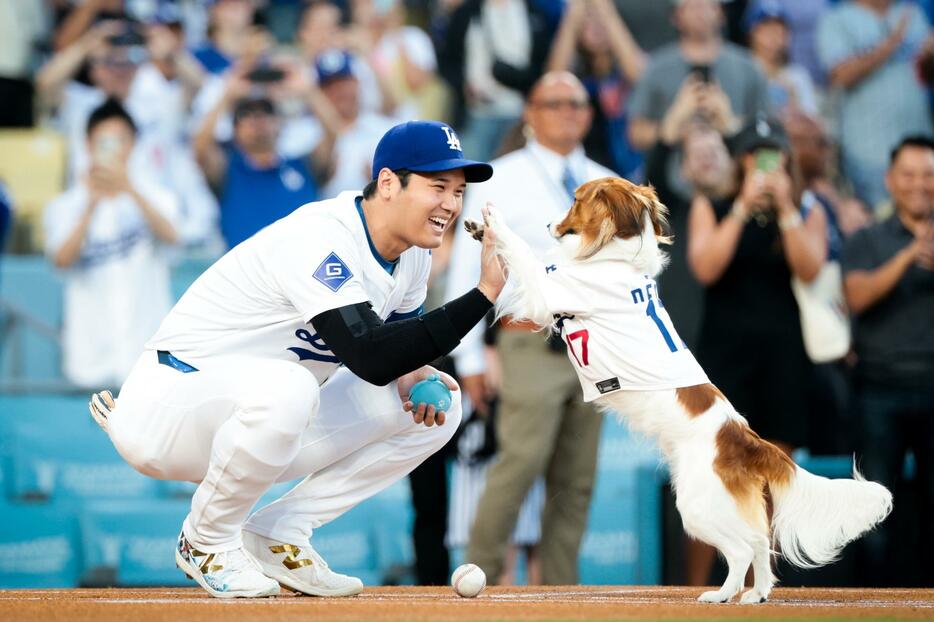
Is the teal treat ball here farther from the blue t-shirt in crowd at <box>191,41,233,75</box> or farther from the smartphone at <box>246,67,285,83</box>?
the blue t-shirt in crowd at <box>191,41,233,75</box>

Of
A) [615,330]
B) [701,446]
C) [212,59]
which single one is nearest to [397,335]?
[615,330]

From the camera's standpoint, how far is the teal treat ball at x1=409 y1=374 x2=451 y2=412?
15.2 ft

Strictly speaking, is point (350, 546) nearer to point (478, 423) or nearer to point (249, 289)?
point (478, 423)

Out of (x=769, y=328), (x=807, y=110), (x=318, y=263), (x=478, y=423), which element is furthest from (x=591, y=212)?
(x=807, y=110)

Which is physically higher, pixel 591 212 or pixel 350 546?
pixel 591 212

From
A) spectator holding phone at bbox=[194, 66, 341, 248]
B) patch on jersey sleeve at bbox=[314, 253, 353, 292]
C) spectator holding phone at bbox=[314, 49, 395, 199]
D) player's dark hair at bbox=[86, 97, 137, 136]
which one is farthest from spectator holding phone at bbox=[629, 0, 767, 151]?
patch on jersey sleeve at bbox=[314, 253, 353, 292]

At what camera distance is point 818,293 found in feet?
23.9

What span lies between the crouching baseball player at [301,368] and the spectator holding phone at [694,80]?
4112 mm

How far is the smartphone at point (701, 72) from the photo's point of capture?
848cm

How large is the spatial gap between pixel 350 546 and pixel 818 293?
9.76 ft

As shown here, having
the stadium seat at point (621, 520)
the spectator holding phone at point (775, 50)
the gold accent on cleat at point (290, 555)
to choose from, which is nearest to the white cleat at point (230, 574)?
the gold accent on cleat at point (290, 555)

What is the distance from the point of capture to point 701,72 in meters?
8.52

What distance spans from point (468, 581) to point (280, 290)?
123cm

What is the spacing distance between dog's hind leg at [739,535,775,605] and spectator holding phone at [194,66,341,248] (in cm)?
447
